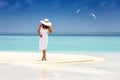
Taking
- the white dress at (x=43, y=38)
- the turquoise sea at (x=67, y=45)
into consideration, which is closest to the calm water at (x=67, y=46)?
the turquoise sea at (x=67, y=45)

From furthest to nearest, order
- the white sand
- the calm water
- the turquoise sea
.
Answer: the calm water
the turquoise sea
the white sand

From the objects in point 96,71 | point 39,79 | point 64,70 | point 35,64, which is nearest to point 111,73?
point 96,71

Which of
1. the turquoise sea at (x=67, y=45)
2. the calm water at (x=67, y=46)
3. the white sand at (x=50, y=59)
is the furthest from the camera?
the calm water at (x=67, y=46)

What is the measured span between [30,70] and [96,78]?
6.04ft

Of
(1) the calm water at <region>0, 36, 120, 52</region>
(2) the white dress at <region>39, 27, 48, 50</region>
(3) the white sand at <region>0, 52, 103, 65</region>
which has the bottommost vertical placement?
(3) the white sand at <region>0, 52, 103, 65</region>

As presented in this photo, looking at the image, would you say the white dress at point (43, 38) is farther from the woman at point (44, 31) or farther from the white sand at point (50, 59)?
the white sand at point (50, 59)

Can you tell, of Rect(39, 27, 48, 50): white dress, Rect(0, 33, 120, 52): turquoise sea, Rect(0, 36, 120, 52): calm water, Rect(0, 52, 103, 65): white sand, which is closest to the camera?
Rect(0, 52, 103, 65): white sand

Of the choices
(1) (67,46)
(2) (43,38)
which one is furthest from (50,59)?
(1) (67,46)

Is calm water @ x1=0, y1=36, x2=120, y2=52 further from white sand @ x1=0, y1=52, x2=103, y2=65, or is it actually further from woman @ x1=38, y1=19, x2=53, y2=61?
woman @ x1=38, y1=19, x2=53, y2=61

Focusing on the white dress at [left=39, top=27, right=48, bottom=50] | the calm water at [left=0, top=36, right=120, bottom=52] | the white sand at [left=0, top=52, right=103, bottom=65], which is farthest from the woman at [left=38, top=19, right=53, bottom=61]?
the calm water at [left=0, top=36, right=120, bottom=52]

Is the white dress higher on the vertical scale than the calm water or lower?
lower

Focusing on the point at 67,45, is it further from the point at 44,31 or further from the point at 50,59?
the point at 44,31

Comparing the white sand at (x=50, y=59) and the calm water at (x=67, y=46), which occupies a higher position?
the calm water at (x=67, y=46)

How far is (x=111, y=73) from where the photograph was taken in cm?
855
